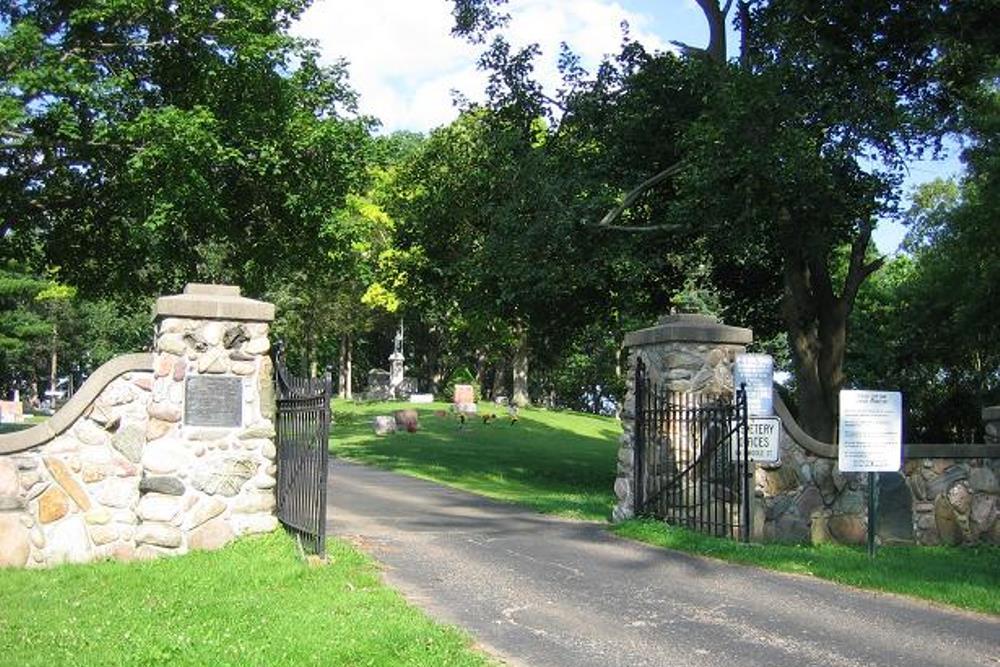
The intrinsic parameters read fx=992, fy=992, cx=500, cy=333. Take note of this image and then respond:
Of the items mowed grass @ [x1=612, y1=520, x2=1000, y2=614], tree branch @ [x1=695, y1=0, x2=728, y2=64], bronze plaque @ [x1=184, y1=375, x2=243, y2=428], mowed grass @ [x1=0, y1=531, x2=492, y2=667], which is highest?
tree branch @ [x1=695, y1=0, x2=728, y2=64]

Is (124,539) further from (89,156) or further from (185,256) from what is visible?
(185,256)

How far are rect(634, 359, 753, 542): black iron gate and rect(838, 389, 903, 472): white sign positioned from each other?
104cm

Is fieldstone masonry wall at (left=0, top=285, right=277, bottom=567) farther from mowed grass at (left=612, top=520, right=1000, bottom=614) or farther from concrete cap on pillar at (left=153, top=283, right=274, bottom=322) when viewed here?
mowed grass at (left=612, top=520, right=1000, bottom=614)

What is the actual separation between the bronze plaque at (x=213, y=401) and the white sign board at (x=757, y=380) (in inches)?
226

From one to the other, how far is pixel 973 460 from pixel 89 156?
16.2 metres

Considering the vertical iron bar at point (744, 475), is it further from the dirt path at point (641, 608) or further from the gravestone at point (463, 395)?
the gravestone at point (463, 395)

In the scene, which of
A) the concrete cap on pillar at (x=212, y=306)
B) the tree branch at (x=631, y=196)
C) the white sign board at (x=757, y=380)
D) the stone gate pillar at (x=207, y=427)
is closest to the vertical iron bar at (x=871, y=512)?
the white sign board at (x=757, y=380)

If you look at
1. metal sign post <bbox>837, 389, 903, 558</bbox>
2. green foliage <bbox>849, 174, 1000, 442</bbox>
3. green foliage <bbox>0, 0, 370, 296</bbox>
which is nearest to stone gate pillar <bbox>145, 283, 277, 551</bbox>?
metal sign post <bbox>837, 389, 903, 558</bbox>

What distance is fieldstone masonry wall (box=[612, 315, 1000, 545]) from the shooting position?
38.3 feet

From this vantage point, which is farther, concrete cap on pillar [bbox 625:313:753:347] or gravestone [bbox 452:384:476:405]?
gravestone [bbox 452:384:476:405]

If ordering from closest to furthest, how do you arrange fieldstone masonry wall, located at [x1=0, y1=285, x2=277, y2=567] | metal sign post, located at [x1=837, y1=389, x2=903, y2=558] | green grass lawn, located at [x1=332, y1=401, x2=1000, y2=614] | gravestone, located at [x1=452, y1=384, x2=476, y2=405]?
green grass lawn, located at [x1=332, y1=401, x2=1000, y2=614]
fieldstone masonry wall, located at [x1=0, y1=285, x2=277, y2=567]
metal sign post, located at [x1=837, y1=389, x2=903, y2=558]
gravestone, located at [x1=452, y1=384, x2=476, y2=405]

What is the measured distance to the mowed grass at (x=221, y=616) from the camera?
580 cm

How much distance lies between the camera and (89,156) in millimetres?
19141

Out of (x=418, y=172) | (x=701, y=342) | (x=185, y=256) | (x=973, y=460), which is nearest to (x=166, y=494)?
(x=701, y=342)
